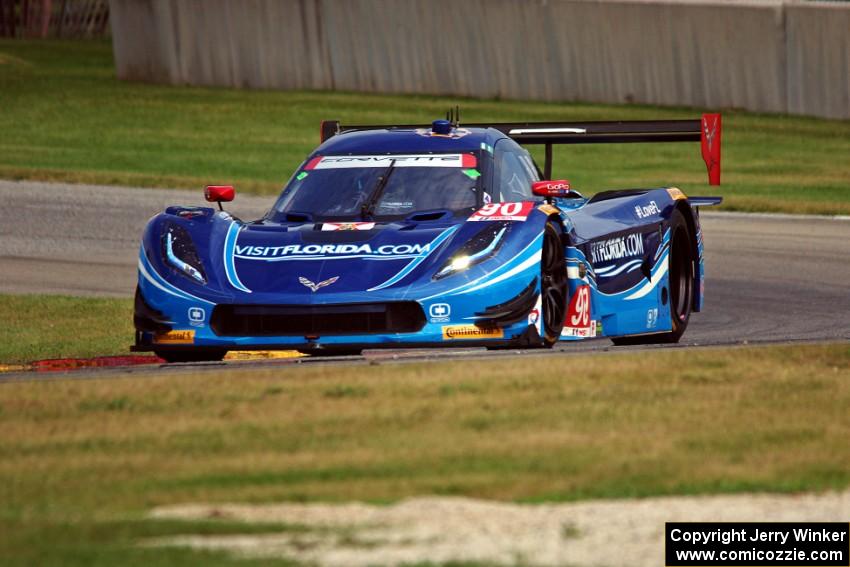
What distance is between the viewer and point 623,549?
5359mm

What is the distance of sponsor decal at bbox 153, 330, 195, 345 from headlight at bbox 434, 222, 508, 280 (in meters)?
1.35

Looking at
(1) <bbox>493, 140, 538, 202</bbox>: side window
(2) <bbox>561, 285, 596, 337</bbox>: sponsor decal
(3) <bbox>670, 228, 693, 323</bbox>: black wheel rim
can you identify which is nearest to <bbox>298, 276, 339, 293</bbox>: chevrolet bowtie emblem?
(2) <bbox>561, 285, 596, 337</bbox>: sponsor decal

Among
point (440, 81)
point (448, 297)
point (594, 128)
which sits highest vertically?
point (440, 81)

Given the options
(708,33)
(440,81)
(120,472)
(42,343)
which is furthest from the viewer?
(440,81)

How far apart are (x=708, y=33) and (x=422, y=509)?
924 inches

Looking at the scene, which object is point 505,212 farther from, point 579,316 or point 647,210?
point 647,210

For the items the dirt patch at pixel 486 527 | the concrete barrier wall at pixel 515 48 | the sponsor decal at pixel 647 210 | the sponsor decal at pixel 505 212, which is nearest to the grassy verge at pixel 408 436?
the dirt patch at pixel 486 527

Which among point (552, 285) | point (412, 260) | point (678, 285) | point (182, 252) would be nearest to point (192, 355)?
point (182, 252)

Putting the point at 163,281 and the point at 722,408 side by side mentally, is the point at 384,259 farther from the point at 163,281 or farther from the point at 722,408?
the point at 722,408

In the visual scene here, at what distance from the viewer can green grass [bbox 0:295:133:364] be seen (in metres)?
11.5

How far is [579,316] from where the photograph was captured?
410 inches

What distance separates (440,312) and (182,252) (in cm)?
155

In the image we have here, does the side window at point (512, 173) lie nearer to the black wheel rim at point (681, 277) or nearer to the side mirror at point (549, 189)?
the side mirror at point (549, 189)

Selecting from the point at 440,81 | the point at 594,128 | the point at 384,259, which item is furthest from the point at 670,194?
the point at 440,81
